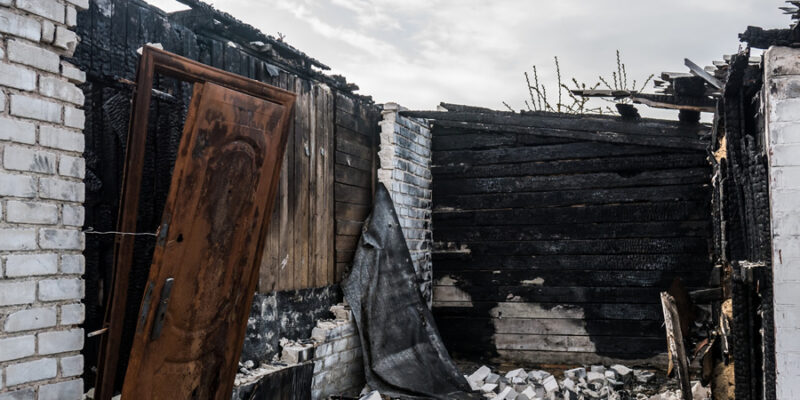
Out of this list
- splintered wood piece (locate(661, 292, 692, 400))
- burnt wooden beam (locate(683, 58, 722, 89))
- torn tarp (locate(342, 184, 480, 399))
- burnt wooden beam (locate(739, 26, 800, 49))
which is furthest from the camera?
torn tarp (locate(342, 184, 480, 399))

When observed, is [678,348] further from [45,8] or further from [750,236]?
[45,8]

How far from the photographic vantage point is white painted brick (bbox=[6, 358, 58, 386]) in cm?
270

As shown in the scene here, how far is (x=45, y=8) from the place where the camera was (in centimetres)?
287

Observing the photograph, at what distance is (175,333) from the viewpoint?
3.09 m

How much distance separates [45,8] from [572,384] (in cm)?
513

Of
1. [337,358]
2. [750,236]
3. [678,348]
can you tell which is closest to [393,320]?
[337,358]

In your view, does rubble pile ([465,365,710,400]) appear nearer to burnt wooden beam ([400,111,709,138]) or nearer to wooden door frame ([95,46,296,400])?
burnt wooden beam ([400,111,709,138])

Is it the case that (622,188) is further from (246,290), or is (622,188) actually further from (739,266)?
(246,290)

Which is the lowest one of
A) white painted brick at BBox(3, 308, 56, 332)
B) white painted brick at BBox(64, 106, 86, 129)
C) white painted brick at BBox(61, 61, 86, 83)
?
white painted brick at BBox(3, 308, 56, 332)

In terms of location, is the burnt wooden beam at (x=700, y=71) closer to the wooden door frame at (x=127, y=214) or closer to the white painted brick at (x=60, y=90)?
the wooden door frame at (x=127, y=214)

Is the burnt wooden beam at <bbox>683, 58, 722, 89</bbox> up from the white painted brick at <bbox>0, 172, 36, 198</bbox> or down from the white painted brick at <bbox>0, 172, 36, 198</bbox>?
up

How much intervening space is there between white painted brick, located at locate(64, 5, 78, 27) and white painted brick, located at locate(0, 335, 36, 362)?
1486 millimetres

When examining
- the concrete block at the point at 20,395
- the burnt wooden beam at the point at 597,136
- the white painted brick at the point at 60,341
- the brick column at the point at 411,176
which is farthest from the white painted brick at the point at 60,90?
the burnt wooden beam at the point at 597,136

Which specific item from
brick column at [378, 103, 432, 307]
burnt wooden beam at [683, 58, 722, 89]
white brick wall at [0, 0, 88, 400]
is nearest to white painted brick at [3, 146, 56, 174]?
white brick wall at [0, 0, 88, 400]
